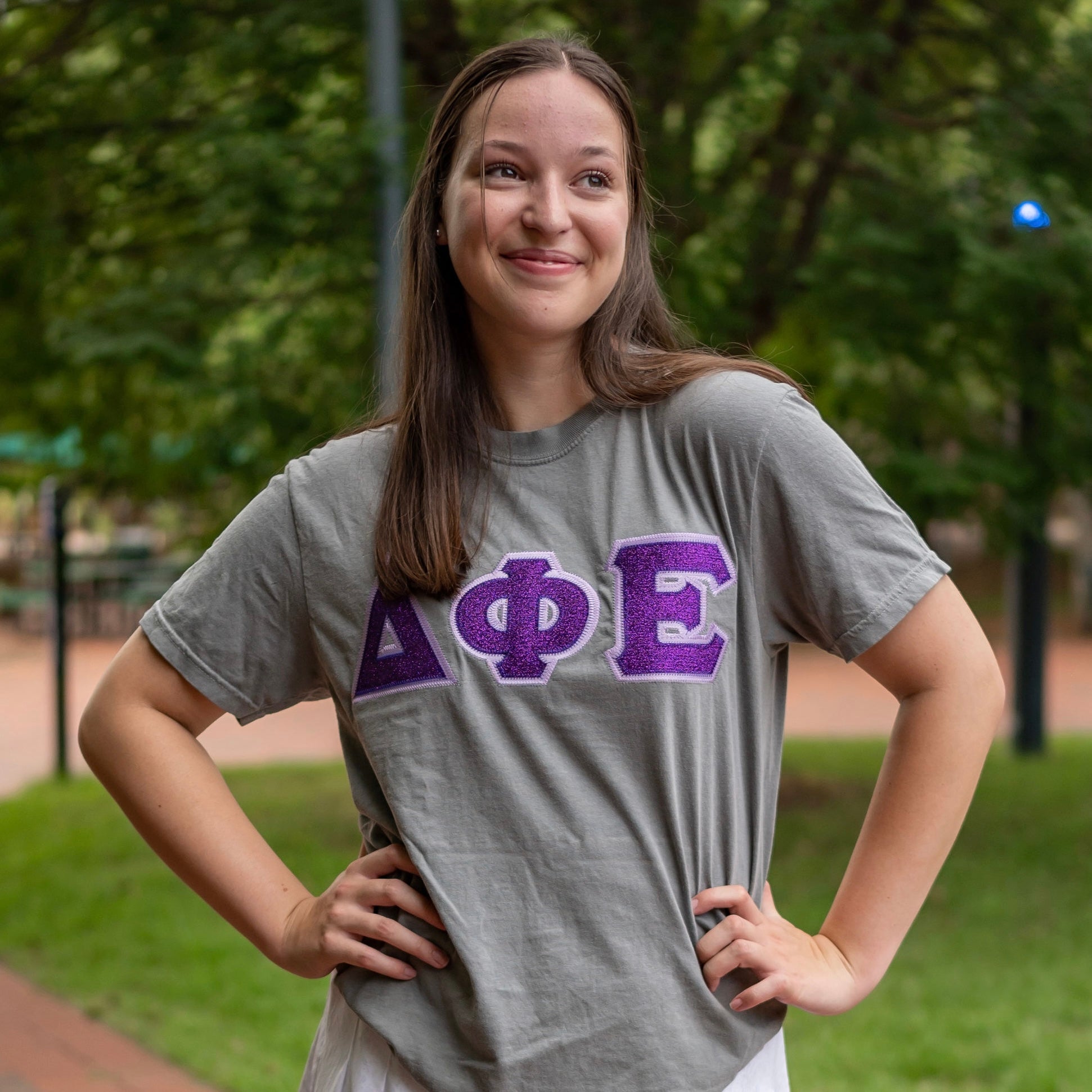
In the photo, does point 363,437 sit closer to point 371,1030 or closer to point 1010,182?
point 371,1030

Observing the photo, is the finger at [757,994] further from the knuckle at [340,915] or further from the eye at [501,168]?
the eye at [501,168]

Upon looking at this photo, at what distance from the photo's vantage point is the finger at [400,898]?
1525 mm

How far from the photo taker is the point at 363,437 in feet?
5.59

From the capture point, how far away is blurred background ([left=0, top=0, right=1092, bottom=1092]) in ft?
16.4

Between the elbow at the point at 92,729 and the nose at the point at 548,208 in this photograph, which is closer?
the nose at the point at 548,208

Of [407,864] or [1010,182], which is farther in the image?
[1010,182]

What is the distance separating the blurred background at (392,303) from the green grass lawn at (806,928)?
0.02m

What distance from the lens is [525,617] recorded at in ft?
4.96

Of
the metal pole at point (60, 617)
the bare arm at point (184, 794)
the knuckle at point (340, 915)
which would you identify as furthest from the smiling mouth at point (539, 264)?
the metal pole at point (60, 617)

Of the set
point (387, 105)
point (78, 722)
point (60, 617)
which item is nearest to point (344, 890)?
point (387, 105)

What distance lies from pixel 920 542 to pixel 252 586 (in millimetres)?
716

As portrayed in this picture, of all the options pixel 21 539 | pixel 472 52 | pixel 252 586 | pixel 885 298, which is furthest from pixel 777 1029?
pixel 21 539

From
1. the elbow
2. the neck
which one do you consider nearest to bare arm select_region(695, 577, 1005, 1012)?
the neck

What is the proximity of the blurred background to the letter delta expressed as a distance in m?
3.07
